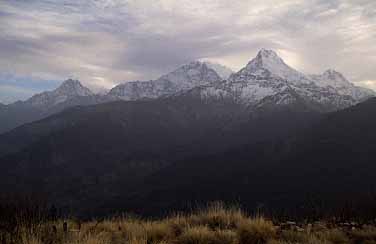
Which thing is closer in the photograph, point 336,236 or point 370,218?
point 336,236

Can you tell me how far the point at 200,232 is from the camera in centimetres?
920

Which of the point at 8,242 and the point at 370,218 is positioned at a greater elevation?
the point at 8,242

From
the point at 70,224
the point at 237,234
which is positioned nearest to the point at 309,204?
the point at 237,234

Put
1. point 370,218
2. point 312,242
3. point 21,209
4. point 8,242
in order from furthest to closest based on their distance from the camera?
point 370,218, point 21,209, point 312,242, point 8,242

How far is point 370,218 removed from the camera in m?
12.7

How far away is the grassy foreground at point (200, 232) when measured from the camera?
810 centimetres

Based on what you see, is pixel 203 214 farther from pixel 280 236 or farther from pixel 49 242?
pixel 49 242

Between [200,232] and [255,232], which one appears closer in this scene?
[200,232]

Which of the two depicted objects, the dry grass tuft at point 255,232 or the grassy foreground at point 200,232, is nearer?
the grassy foreground at point 200,232

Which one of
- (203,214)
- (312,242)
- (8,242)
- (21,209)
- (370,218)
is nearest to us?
(8,242)

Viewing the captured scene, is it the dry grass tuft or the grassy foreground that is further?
the dry grass tuft

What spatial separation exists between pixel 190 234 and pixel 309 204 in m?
6.75

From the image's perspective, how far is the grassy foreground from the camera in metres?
8.10

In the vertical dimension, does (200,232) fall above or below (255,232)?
above
